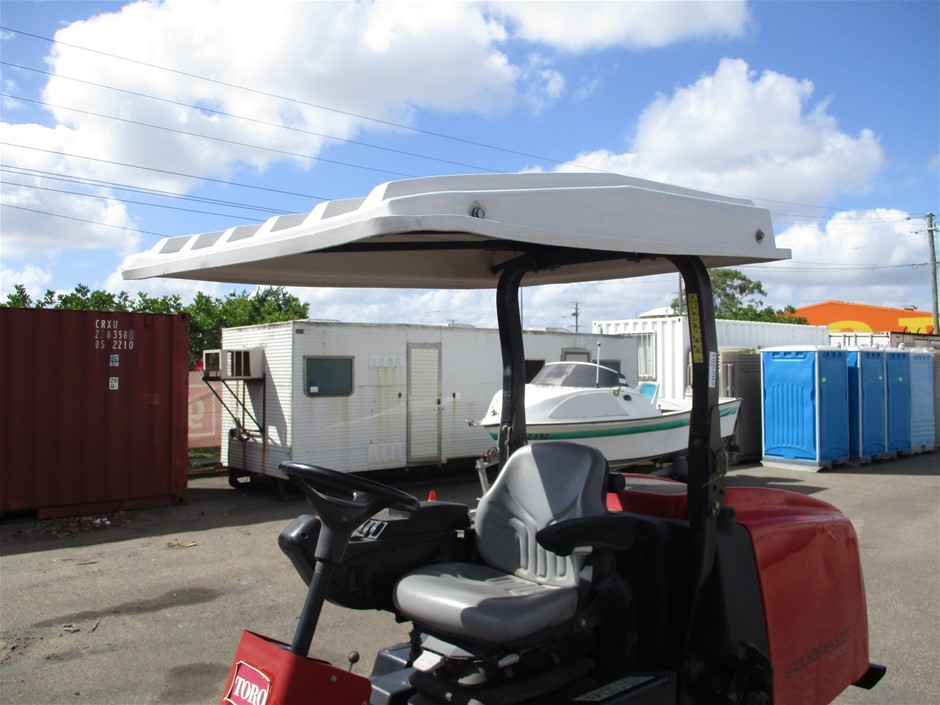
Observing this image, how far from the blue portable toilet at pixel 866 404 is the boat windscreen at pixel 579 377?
579 cm

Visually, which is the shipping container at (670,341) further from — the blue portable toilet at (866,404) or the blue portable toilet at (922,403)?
the blue portable toilet at (922,403)

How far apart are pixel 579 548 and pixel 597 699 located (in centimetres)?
54

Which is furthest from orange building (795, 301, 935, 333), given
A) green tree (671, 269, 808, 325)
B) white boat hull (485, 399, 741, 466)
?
white boat hull (485, 399, 741, 466)

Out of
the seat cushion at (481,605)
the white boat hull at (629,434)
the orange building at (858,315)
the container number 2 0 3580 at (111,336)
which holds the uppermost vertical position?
the orange building at (858,315)

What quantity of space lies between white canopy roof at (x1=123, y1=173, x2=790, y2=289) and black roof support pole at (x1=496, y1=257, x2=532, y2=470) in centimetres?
32

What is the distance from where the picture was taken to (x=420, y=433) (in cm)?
Result: 1261

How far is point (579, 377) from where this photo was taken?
38.9ft

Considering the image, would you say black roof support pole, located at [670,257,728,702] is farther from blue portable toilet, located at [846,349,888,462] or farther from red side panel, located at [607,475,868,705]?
blue portable toilet, located at [846,349,888,462]

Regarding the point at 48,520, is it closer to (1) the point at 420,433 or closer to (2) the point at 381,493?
(1) the point at 420,433

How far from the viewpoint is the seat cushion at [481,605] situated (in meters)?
2.52

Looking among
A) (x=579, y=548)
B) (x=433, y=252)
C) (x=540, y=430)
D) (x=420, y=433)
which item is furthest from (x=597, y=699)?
(x=420, y=433)

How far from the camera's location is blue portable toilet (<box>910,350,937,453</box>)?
16516mm

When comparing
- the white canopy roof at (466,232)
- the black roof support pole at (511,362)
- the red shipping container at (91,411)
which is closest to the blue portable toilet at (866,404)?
the red shipping container at (91,411)

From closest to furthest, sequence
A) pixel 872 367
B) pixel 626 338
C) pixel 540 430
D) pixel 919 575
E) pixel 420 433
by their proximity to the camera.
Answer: pixel 919 575 → pixel 540 430 → pixel 420 433 → pixel 872 367 → pixel 626 338
